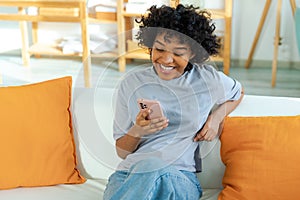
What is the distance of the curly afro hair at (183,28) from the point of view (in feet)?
4.93

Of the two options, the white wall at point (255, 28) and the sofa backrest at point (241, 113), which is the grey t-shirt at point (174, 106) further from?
the white wall at point (255, 28)

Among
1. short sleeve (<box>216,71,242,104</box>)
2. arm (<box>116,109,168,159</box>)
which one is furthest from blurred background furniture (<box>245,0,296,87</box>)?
arm (<box>116,109,168,159</box>)

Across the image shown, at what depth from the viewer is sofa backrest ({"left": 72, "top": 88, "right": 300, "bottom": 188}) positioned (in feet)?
5.50

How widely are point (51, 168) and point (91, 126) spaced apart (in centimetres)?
20

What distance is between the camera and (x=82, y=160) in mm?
1770

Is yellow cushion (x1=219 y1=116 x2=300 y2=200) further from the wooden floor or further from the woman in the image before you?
the wooden floor

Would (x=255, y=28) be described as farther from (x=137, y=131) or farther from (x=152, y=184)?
(x=152, y=184)

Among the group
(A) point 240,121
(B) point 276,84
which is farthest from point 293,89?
(A) point 240,121

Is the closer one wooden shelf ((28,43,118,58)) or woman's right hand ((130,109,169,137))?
woman's right hand ((130,109,169,137))

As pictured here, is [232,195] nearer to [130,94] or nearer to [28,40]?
[130,94]

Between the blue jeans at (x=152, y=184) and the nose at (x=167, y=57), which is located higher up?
the nose at (x=167, y=57)

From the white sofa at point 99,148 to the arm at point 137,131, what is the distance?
0.27 ft

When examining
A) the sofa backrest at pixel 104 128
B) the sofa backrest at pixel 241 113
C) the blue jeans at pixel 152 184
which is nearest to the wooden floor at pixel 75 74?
the sofa backrest at pixel 104 128

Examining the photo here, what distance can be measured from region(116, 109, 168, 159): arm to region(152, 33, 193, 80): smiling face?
0.14 meters
